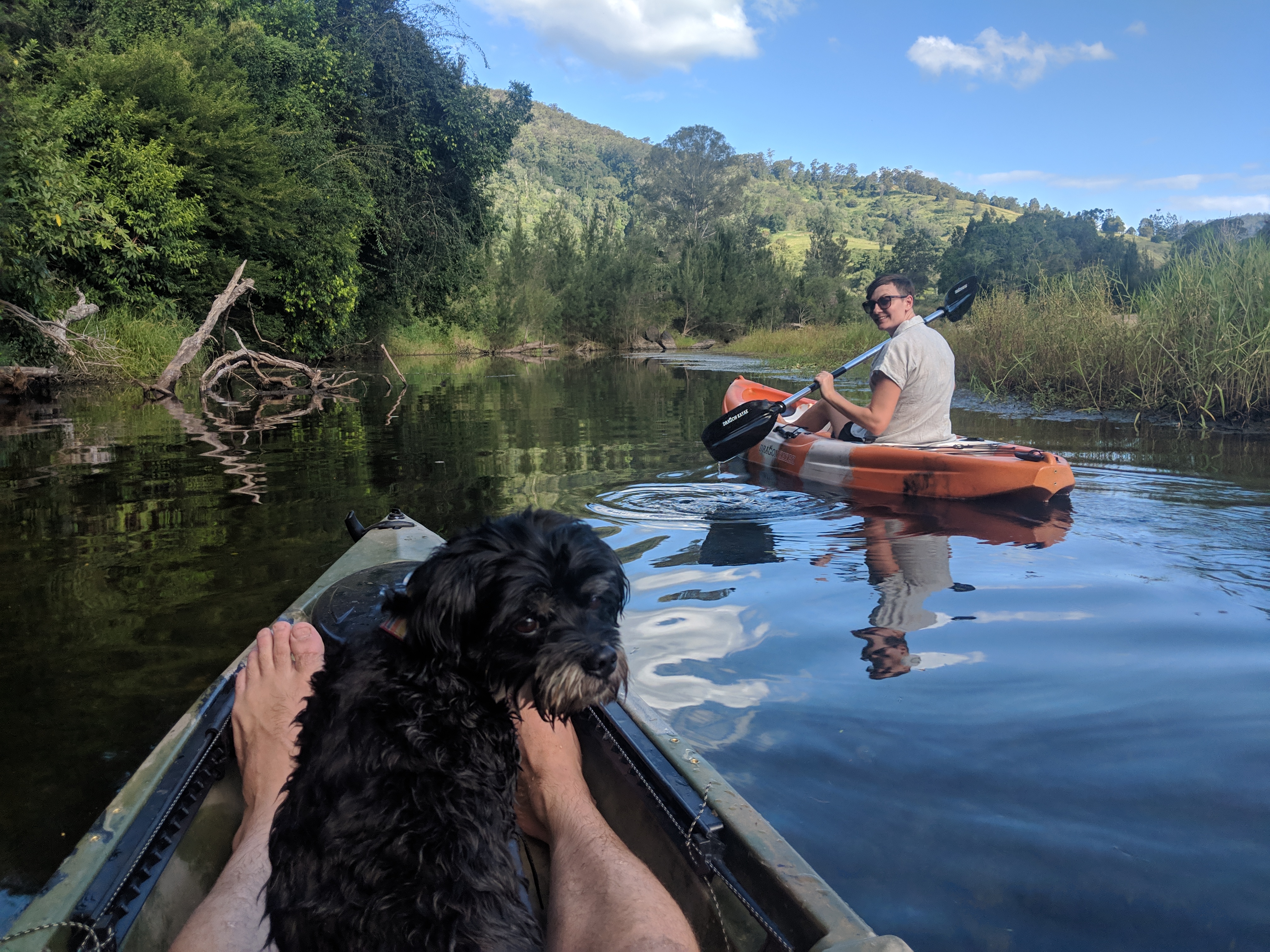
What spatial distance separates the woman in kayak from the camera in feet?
23.6

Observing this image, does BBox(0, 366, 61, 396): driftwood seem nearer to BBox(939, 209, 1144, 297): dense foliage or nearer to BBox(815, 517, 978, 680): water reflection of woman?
BBox(815, 517, 978, 680): water reflection of woman

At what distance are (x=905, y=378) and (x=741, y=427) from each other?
1.82 meters

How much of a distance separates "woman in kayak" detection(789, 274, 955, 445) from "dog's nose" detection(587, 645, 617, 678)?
6.03 metres

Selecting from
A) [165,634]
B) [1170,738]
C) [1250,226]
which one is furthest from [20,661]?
[1250,226]

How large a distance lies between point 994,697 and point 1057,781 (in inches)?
26.0

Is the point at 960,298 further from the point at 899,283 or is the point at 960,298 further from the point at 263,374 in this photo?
the point at 263,374

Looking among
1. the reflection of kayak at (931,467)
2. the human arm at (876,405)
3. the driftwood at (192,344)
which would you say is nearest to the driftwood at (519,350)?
the driftwood at (192,344)

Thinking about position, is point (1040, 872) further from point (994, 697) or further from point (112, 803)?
point (112, 803)

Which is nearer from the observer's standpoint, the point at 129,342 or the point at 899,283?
the point at 899,283

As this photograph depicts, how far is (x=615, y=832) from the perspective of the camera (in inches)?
89.5

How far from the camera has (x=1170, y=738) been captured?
117 inches

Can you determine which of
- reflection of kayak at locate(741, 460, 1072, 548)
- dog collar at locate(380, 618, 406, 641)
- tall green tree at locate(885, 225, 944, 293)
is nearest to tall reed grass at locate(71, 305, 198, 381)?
reflection of kayak at locate(741, 460, 1072, 548)

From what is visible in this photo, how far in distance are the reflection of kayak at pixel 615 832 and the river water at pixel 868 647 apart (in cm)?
55

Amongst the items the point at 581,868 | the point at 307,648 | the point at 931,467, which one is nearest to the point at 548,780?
the point at 581,868
